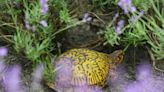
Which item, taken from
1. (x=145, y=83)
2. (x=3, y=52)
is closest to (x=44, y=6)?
(x=3, y=52)

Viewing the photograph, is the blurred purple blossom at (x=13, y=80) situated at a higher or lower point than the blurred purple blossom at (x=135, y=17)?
lower

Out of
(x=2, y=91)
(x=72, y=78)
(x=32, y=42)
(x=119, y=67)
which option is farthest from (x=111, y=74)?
Result: (x=2, y=91)

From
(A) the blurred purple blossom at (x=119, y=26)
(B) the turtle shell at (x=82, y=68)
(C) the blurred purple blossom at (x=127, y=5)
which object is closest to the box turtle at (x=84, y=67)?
(B) the turtle shell at (x=82, y=68)

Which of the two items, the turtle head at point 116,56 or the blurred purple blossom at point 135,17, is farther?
the turtle head at point 116,56

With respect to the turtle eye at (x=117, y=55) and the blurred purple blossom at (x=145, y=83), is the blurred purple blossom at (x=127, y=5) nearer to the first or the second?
the turtle eye at (x=117, y=55)

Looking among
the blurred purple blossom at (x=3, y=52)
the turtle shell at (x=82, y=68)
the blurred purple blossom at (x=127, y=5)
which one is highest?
the blurred purple blossom at (x=127, y=5)

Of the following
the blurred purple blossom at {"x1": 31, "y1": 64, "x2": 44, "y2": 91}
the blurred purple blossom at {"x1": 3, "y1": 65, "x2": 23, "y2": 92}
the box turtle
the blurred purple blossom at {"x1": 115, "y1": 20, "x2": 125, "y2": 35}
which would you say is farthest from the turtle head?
the blurred purple blossom at {"x1": 3, "y1": 65, "x2": 23, "y2": 92}

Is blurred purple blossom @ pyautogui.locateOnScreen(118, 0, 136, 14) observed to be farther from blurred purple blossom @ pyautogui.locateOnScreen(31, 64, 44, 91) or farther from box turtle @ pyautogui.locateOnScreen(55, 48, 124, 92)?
blurred purple blossom @ pyautogui.locateOnScreen(31, 64, 44, 91)
